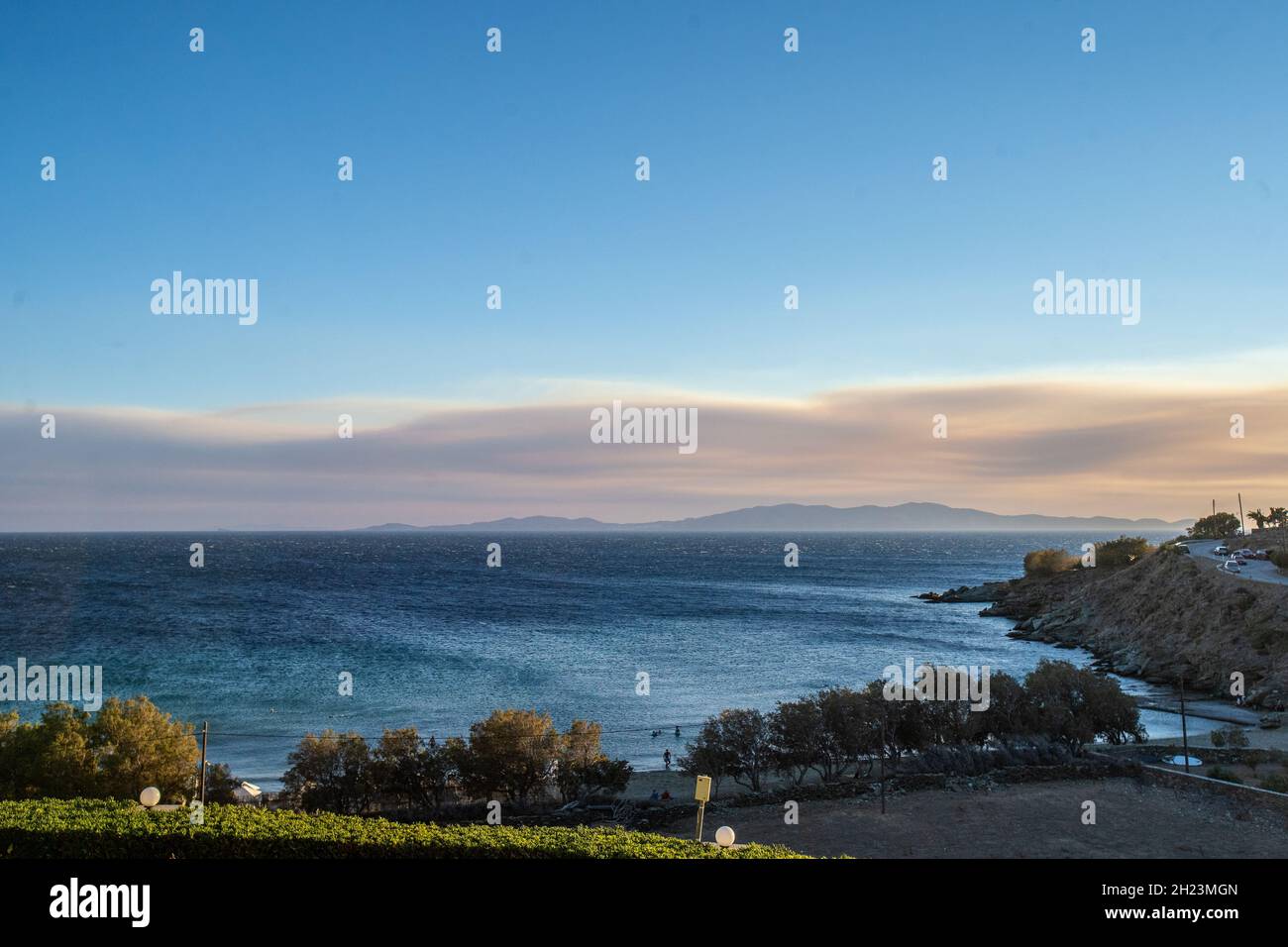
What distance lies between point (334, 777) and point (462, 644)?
3959 cm

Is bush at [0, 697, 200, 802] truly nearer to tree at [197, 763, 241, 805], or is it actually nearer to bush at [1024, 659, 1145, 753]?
tree at [197, 763, 241, 805]

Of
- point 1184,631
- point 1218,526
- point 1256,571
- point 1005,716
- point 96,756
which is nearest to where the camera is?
point 96,756

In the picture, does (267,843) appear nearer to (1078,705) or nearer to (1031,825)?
(1031,825)

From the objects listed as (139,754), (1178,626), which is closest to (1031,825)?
(139,754)

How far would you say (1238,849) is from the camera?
16547 millimetres

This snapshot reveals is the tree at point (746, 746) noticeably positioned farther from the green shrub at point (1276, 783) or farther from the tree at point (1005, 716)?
the green shrub at point (1276, 783)

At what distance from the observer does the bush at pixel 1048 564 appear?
10006cm

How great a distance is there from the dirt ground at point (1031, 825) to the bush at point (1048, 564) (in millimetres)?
87423

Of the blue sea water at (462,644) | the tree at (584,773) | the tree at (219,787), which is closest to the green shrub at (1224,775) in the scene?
the blue sea water at (462,644)

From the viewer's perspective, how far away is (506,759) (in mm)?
23062

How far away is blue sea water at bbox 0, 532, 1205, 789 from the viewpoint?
40.4 m
